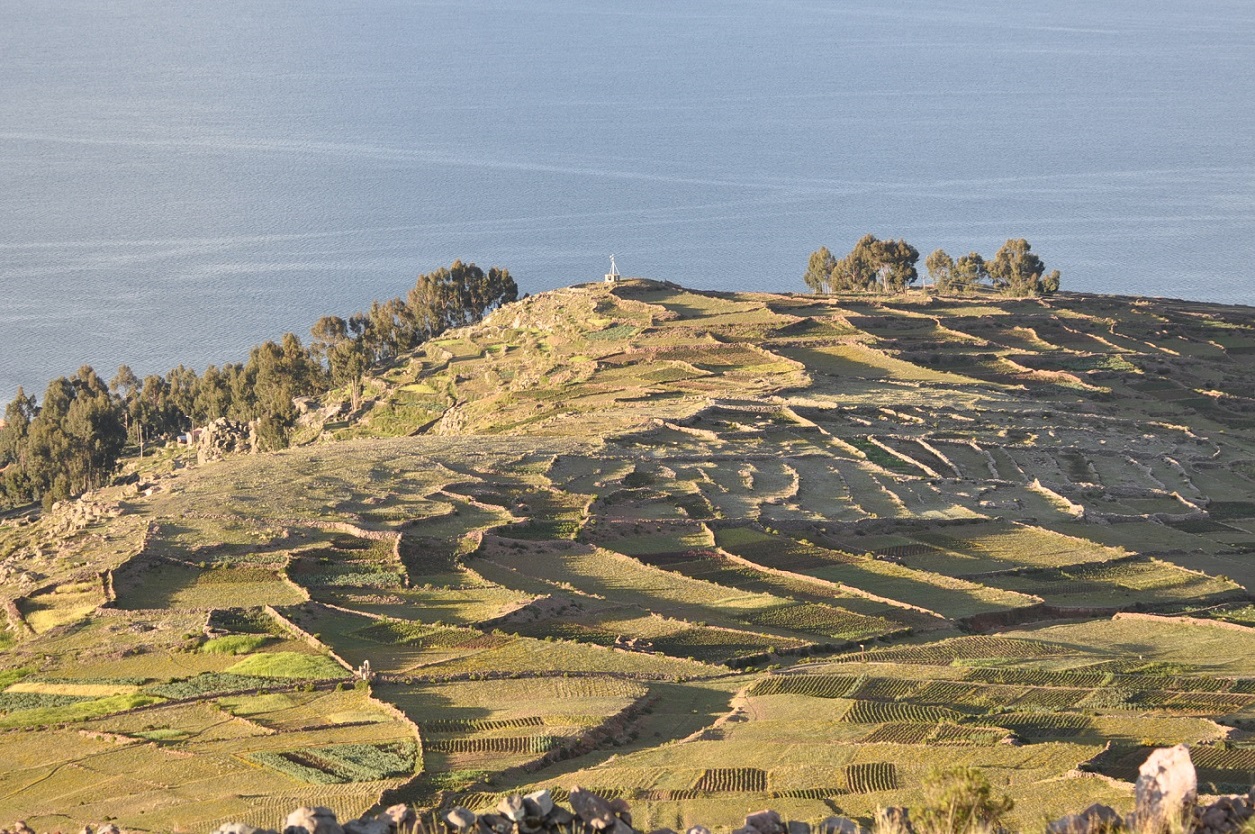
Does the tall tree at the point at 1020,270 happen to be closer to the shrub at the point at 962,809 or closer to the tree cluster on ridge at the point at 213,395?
the tree cluster on ridge at the point at 213,395

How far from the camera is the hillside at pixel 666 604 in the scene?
90.7 feet

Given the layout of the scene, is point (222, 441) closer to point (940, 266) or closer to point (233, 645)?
point (233, 645)

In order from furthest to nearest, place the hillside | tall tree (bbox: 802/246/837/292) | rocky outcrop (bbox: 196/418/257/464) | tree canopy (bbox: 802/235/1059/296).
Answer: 1. tall tree (bbox: 802/246/837/292)
2. tree canopy (bbox: 802/235/1059/296)
3. rocky outcrop (bbox: 196/418/257/464)
4. the hillside

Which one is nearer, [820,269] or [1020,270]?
[1020,270]

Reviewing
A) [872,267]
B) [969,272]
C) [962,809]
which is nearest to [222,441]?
[872,267]

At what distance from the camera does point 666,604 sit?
134 ft

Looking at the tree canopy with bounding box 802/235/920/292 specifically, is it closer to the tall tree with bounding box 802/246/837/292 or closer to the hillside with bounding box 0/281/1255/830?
the tall tree with bounding box 802/246/837/292

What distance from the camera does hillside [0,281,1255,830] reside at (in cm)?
2766

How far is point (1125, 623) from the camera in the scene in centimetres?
4000

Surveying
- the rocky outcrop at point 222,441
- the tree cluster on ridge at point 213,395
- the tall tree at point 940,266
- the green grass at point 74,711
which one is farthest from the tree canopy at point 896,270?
the green grass at point 74,711

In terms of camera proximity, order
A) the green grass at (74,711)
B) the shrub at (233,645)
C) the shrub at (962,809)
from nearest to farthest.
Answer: the shrub at (962,809) → the green grass at (74,711) → the shrub at (233,645)

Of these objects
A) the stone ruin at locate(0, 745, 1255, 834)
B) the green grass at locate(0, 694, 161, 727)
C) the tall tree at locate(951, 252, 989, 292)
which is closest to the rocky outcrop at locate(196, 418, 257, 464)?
the green grass at locate(0, 694, 161, 727)

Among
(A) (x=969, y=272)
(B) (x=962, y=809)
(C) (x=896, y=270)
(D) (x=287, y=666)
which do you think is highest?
(A) (x=969, y=272)

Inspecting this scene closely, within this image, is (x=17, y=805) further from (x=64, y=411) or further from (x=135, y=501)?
(x=64, y=411)
